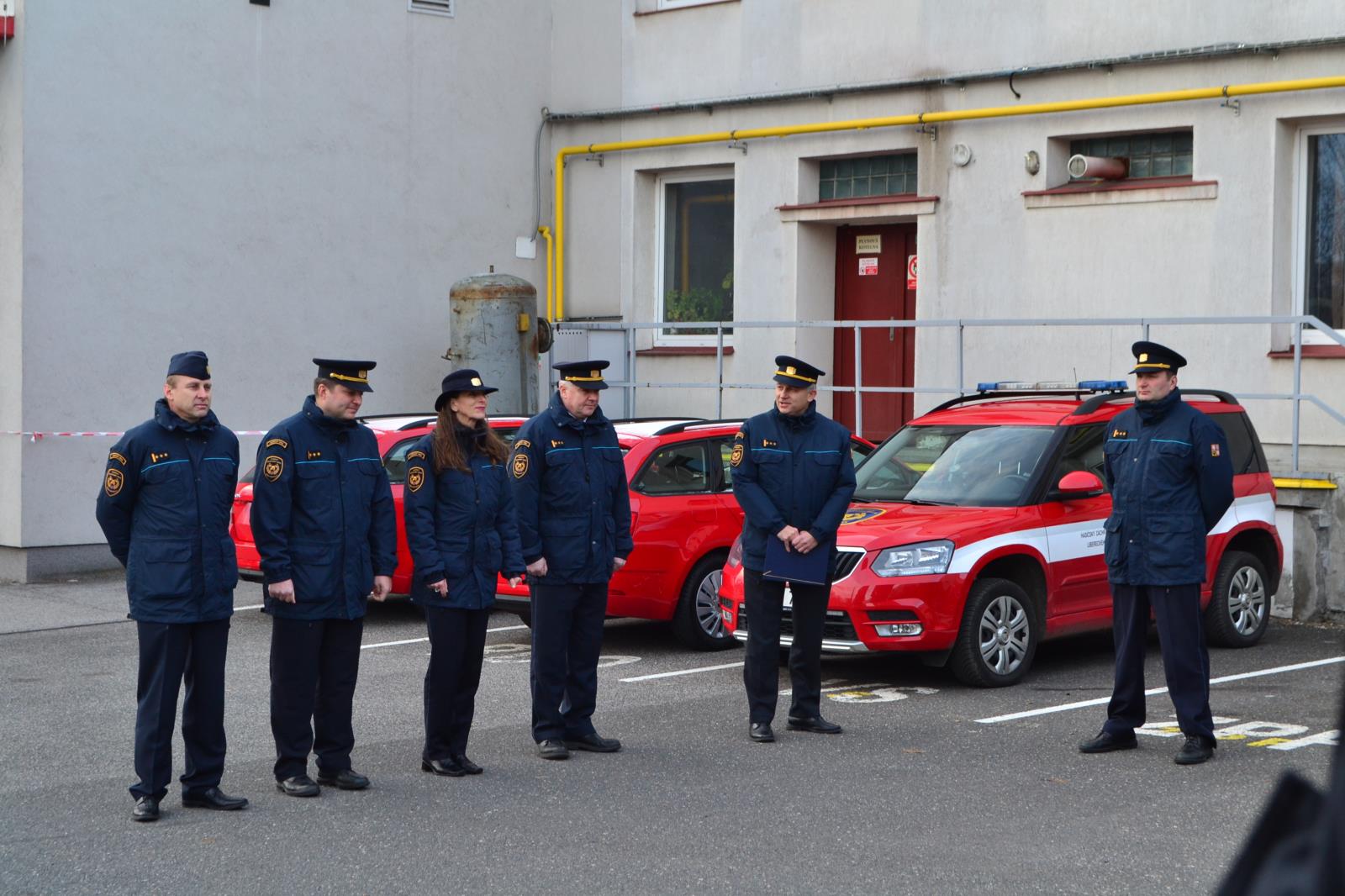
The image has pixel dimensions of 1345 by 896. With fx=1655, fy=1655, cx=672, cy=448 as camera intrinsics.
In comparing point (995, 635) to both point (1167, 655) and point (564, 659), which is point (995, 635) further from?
point (564, 659)

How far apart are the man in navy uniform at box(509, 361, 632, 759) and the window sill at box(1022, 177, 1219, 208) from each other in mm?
7949

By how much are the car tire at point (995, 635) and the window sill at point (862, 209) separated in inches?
282

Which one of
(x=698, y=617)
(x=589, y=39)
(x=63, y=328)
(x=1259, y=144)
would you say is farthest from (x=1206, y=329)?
(x=63, y=328)

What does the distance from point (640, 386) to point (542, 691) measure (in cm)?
1052

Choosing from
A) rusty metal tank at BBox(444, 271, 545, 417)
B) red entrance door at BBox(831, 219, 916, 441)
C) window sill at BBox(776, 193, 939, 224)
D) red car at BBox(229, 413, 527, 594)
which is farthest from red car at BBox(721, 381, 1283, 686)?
rusty metal tank at BBox(444, 271, 545, 417)

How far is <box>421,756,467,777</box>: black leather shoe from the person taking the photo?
7.63 meters

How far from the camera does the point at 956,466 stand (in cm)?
1062

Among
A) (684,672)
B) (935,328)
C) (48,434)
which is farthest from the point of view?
(935,328)

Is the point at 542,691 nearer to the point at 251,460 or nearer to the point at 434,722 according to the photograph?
the point at 434,722

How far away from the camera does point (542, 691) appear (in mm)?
8133

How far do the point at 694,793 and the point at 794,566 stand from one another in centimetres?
170

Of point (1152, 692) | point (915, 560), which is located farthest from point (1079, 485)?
point (1152, 692)

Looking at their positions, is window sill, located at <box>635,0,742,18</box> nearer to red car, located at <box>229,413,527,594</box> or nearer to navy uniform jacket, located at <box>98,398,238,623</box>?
red car, located at <box>229,413,527,594</box>

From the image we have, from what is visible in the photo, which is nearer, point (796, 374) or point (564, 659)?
point (564, 659)
